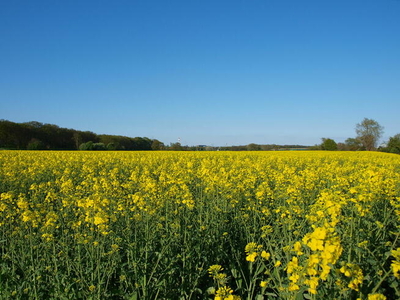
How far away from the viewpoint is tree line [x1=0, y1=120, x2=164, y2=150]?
41.6 meters

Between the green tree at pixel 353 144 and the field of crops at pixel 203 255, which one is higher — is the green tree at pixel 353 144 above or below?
above

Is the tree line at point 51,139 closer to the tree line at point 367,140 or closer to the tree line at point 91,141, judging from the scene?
the tree line at point 91,141

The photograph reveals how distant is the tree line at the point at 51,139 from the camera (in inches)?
1638

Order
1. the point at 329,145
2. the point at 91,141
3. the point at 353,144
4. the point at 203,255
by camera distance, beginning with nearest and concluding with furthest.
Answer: the point at 203,255, the point at 91,141, the point at 329,145, the point at 353,144

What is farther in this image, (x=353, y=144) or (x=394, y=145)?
(x=353, y=144)

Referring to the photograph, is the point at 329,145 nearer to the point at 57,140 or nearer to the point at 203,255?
the point at 57,140

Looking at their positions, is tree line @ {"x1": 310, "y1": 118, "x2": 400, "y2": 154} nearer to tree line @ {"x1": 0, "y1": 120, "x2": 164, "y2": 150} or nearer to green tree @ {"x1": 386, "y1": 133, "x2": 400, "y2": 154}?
green tree @ {"x1": 386, "y1": 133, "x2": 400, "y2": 154}

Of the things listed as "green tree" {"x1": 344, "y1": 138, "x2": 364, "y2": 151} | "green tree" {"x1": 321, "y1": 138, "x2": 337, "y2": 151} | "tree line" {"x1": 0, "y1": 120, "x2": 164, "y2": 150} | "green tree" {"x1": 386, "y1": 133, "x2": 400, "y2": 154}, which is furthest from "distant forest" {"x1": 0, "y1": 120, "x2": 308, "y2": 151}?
"green tree" {"x1": 386, "y1": 133, "x2": 400, "y2": 154}

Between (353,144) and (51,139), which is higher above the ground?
(353,144)

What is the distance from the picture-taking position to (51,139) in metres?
50.7

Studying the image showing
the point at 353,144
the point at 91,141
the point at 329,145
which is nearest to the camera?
the point at 91,141

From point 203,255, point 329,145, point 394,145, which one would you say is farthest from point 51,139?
point 394,145

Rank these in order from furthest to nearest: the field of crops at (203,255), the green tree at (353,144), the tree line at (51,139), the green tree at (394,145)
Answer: the green tree at (353,144)
the green tree at (394,145)
the tree line at (51,139)
the field of crops at (203,255)

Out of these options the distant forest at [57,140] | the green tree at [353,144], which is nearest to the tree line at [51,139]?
the distant forest at [57,140]
